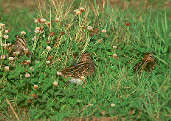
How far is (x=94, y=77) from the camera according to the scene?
4293 millimetres

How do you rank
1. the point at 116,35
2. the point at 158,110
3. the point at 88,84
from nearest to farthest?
the point at 158,110, the point at 88,84, the point at 116,35

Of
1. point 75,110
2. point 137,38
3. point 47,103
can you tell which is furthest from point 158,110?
point 137,38

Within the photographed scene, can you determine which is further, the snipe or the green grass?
the snipe

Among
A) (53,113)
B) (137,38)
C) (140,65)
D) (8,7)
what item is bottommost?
(53,113)

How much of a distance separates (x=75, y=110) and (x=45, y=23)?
1.34m

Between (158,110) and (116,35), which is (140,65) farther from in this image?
(158,110)

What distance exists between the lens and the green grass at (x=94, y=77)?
3.54 m

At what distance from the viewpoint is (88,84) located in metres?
Result: 4.07

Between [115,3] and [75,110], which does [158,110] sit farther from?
[115,3]

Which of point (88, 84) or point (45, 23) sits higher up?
point (45, 23)

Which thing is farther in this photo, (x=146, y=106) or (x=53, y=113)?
(x=53, y=113)

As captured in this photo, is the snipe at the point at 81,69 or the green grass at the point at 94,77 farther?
the snipe at the point at 81,69

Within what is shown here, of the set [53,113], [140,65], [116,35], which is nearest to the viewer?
[53,113]

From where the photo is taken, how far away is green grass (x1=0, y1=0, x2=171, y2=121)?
3545mm
